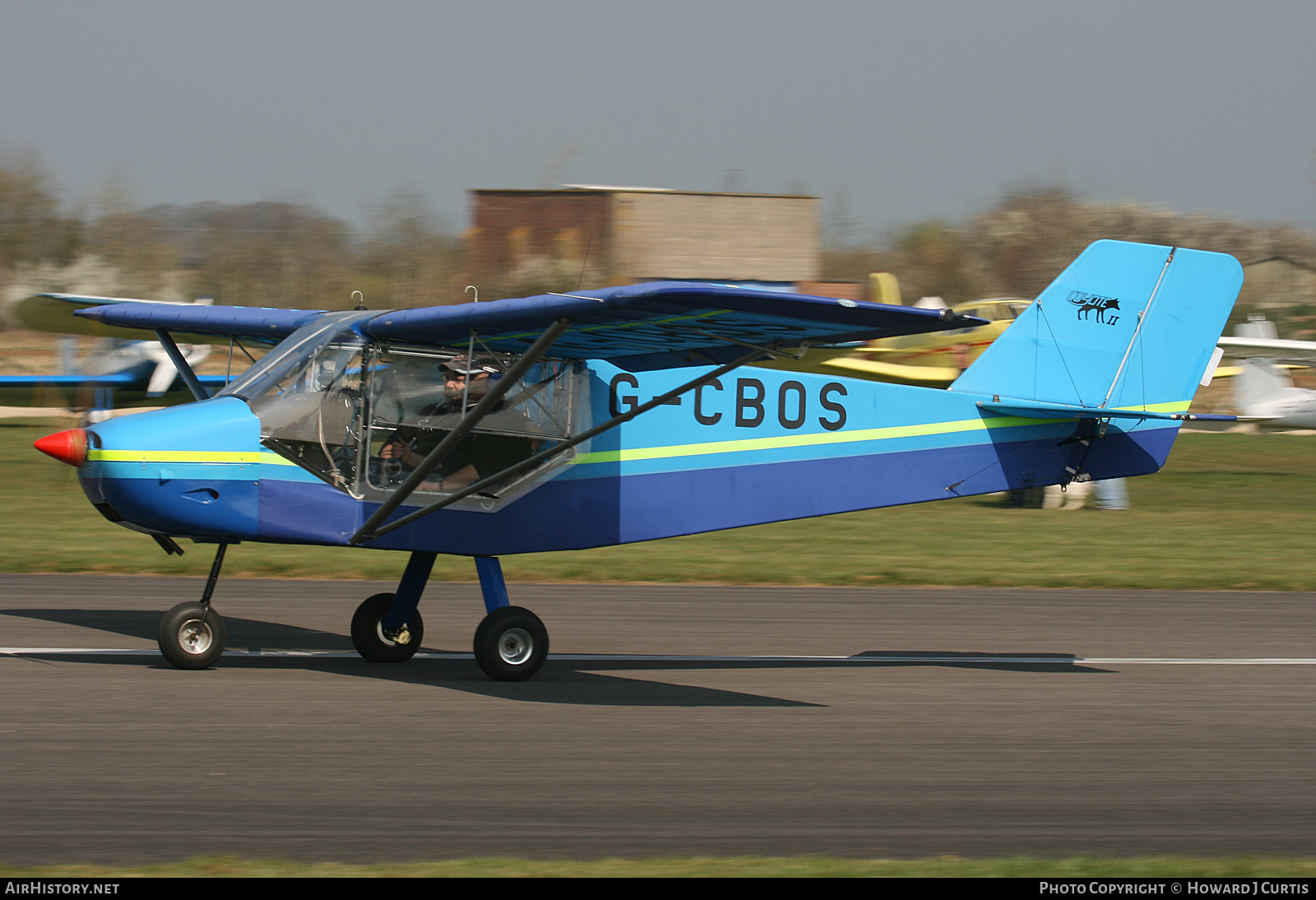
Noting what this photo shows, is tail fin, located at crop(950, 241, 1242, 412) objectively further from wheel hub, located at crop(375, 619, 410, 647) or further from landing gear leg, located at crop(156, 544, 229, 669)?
landing gear leg, located at crop(156, 544, 229, 669)

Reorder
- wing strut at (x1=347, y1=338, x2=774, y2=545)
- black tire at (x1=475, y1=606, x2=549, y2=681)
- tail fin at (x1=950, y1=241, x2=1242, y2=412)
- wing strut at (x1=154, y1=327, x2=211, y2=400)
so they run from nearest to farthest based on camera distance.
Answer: wing strut at (x1=347, y1=338, x2=774, y2=545)
black tire at (x1=475, y1=606, x2=549, y2=681)
wing strut at (x1=154, y1=327, x2=211, y2=400)
tail fin at (x1=950, y1=241, x2=1242, y2=412)

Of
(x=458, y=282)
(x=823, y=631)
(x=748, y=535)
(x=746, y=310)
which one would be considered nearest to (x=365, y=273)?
(x=458, y=282)

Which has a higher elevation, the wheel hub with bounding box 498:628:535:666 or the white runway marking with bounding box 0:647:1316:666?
the wheel hub with bounding box 498:628:535:666

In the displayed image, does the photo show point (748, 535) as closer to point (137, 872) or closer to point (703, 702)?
point (703, 702)

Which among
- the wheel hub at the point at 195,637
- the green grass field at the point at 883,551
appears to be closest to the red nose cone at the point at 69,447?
the wheel hub at the point at 195,637

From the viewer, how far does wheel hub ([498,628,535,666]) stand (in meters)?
8.66

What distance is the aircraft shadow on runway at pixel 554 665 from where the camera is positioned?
8.45 m

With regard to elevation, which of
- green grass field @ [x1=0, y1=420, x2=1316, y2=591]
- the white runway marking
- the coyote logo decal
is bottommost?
the white runway marking

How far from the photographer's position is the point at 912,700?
8.55m

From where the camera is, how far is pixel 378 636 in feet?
30.8

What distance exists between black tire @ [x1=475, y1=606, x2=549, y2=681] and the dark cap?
1.53m

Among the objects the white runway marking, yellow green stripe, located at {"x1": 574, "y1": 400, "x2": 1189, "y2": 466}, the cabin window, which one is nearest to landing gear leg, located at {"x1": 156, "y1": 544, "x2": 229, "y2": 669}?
the white runway marking

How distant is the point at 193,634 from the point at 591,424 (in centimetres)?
286

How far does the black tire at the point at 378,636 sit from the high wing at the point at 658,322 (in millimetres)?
2052
